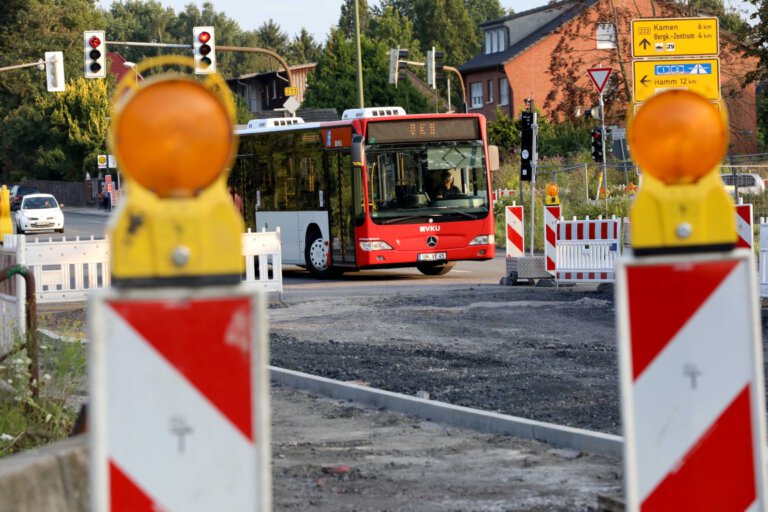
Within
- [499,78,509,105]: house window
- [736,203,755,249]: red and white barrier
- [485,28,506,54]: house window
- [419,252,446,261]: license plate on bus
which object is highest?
[485,28,506,54]: house window

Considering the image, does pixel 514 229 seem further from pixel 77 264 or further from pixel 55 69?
pixel 55 69

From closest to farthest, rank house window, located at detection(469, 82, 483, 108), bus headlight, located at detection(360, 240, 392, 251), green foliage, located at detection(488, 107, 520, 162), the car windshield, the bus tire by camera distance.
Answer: bus headlight, located at detection(360, 240, 392, 251), the bus tire, the car windshield, green foliage, located at detection(488, 107, 520, 162), house window, located at detection(469, 82, 483, 108)

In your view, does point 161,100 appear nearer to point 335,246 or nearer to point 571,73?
point 335,246

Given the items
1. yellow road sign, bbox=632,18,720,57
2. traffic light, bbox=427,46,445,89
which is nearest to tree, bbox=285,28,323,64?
traffic light, bbox=427,46,445,89

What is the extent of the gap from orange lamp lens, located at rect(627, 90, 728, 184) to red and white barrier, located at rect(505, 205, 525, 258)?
22.4m

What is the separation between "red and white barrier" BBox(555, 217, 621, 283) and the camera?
897 inches

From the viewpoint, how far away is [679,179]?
3.80 m

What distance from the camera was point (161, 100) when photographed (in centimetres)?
329

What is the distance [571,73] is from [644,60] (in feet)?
68.5

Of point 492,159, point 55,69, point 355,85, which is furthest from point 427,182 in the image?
point 355,85

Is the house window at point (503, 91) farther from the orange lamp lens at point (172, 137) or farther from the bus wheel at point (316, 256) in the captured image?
the orange lamp lens at point (172, 137)

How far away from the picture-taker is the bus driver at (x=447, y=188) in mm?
26723

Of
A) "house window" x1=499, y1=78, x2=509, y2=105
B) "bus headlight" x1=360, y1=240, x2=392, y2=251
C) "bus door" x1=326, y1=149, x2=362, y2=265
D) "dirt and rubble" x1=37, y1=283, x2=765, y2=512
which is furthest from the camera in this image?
"house window" x1=499, y1=78, x2=509, y2=105

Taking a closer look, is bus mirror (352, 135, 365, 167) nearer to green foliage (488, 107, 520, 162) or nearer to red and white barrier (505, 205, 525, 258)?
red and white barrier (505, 205, 525, 258)
